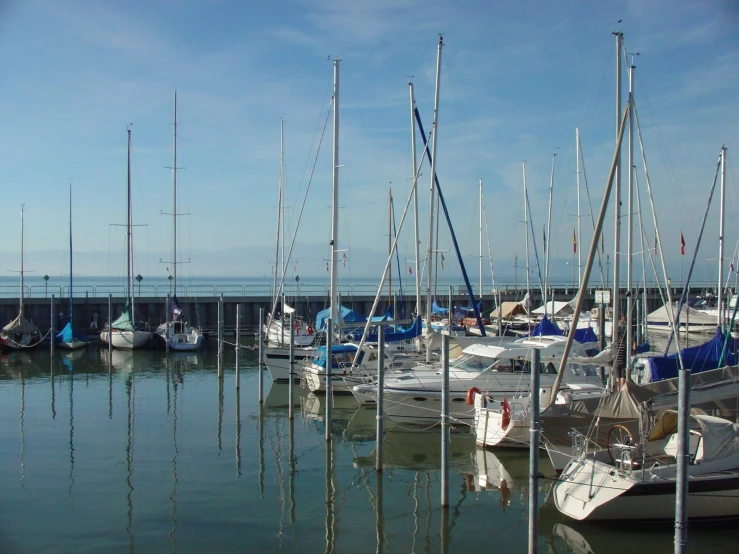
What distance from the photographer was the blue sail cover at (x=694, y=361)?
71.7 feet

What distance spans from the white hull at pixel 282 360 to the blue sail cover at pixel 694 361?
13618mm

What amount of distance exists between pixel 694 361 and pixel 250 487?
13.8 m

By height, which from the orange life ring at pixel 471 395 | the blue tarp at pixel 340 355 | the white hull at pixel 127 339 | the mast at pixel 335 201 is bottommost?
the white hull at pixel 127 339

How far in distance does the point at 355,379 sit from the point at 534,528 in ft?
42.1

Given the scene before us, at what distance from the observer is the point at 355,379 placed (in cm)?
2436

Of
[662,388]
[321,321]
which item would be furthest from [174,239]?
[662,388]

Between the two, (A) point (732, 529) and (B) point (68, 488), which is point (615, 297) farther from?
(B) point (68, 488)

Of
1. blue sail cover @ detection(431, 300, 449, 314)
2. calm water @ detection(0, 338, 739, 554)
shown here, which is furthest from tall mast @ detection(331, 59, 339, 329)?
blue sail cover @ detection(431, 300, 449, 314)

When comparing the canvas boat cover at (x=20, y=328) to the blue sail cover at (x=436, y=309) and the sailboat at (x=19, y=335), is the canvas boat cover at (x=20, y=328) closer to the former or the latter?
the sailboat at (x=19, y=335)

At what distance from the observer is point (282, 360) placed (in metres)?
30.6

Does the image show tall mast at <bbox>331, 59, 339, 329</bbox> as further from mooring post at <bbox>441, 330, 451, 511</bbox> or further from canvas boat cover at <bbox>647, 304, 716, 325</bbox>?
canvas boat cover at <bbox>647, 304, 716, 325</bbox>

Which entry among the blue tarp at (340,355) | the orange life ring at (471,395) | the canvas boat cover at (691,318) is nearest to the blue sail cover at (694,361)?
the orange life ring at (471,395)

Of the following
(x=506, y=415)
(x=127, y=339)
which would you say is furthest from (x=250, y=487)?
(x=127, y=339)

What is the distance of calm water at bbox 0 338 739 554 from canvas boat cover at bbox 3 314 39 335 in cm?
1820
